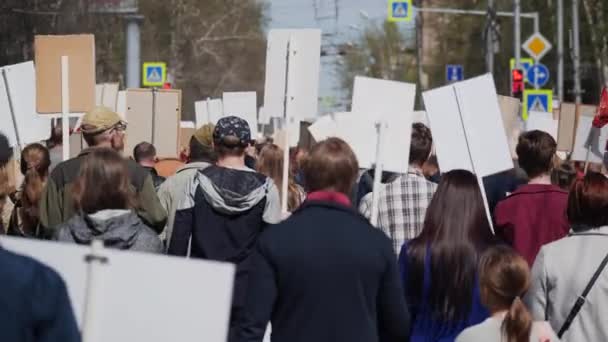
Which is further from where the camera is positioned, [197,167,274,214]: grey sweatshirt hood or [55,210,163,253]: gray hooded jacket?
[197,167,274,214]: grey sweatshirt hood

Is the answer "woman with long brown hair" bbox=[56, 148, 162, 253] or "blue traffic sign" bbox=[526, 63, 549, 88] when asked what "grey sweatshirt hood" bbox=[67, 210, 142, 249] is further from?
"blue traffic sign" bbox=[526, 63, 549, 88]

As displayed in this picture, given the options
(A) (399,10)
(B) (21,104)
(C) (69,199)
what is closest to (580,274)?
(C) (69,199)

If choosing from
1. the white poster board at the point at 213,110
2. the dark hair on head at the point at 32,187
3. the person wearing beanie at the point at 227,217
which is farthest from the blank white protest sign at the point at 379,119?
the white poster board at the point at 213,110

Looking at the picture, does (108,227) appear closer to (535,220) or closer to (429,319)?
(429,319)

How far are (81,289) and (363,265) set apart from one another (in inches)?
68.4

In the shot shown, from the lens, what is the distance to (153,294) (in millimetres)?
3740

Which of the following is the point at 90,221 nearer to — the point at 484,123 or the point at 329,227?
the point at 329,227

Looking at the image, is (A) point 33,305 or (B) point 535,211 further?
(B) point 535,211

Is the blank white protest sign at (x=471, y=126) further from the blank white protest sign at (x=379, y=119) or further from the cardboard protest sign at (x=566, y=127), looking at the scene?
the cardboard protest sign at (x=566, y=127)

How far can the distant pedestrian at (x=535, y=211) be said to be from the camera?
8.03m

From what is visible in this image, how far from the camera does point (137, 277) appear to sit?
3705 mm

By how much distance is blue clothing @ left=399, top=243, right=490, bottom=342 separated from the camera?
5.93 m

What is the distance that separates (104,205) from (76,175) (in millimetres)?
1337

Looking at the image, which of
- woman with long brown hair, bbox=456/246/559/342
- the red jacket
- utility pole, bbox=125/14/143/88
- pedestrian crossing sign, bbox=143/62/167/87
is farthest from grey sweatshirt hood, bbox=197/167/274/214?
pedestrian crossing sign, bbox=143/62/167/87
